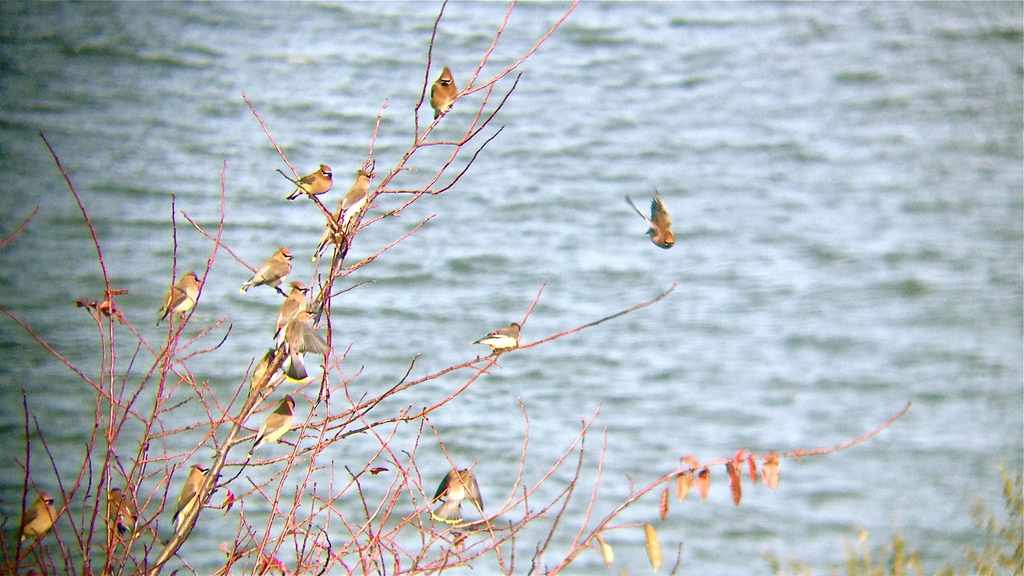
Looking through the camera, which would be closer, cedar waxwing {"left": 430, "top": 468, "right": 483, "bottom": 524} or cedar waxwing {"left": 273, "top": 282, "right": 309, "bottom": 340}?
cedar waxwing {"left": 273, "top": 282, "right": 309, "bottom": 340}

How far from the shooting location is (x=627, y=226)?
3941 millimetres

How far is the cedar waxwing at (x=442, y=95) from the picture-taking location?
1240 mm

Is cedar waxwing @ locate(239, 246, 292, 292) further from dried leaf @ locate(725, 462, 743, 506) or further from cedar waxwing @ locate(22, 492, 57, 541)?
dried leaf @ locate(725, 462, 743, 506)

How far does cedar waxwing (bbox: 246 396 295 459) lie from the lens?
4.08 ft

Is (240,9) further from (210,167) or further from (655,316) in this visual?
(655,316)

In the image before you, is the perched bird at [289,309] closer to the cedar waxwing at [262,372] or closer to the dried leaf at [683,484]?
the cedar waxwing at [262,372]

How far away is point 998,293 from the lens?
390 cm

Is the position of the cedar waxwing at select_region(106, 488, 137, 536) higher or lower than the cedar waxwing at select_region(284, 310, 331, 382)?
lower

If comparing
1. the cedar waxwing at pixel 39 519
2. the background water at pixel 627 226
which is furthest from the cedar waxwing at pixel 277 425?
the background water at pixel 627 226

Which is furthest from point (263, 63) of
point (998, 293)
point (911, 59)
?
point (998, 293)

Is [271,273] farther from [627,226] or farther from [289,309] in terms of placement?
[627,226]

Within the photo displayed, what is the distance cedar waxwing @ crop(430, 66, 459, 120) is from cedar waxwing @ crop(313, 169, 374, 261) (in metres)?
0.14

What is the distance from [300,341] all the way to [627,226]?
9.68 ft

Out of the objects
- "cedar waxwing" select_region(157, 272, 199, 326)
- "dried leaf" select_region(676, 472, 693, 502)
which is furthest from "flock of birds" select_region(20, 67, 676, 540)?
"dried leaf" select_region(676, 472, 693, 502)
